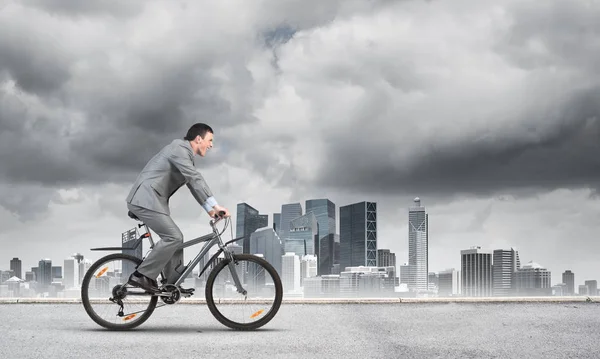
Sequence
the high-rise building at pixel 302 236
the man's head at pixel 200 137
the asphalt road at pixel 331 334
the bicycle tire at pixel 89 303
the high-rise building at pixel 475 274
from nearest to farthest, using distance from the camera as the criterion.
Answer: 1. the asphalt road at pixel 331 334
2. the man's head at pixel 200 137
3. the bicycle tire at pixel 89 303
4. the high-rise building at pixel 475 274
5. the high-rise building at pixel 302 236

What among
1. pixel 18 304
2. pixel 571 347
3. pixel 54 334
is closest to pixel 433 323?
pixel 571 347

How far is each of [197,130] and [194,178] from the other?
1.89ft

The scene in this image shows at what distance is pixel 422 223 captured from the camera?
440 ft

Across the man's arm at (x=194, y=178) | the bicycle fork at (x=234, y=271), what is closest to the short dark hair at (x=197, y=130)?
the man's arm at (x=194, y=178)

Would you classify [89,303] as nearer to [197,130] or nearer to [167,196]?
[167,196]

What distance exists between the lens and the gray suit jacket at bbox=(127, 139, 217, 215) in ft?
22.6

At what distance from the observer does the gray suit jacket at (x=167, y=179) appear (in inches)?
271

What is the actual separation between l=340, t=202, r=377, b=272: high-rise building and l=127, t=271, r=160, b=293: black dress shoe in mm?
129862

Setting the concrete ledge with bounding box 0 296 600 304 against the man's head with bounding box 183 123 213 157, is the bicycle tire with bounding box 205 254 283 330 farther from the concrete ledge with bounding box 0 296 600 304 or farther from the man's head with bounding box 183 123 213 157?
the concrete ledge with bounding box 0 296 600 304

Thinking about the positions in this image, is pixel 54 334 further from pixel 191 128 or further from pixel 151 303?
pixel 191 128

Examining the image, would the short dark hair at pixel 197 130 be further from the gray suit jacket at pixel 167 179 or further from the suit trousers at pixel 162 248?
the suit trousers at pixel 162 248

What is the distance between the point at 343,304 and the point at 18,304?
4.88 m

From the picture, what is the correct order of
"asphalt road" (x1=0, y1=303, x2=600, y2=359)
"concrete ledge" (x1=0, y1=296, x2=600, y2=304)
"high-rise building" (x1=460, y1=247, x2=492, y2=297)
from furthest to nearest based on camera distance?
"high-rise building" (x1=460, y1=247, x2=492, y2=297) < "concrete ledge" (x1=0, y1=296, x2=600, y2=304) < "asphalt road" (x1=0, y1=303, x2=600, y2=359)

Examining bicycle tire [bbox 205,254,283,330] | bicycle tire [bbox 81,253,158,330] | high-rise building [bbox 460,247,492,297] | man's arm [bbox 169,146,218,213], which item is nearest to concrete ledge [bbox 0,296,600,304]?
bicycle tire [bbox 81,253,158,330]
